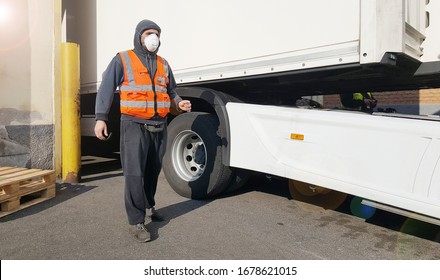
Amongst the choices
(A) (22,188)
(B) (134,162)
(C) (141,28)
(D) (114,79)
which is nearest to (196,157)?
(B) (134,162)

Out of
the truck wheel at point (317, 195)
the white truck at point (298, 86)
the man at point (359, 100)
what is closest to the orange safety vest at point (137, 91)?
the white truck at point (298, 86)

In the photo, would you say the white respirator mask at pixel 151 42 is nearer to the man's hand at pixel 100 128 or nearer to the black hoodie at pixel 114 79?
the black hoodie at pixel 114 79

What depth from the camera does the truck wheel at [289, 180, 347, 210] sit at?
4.18 meters

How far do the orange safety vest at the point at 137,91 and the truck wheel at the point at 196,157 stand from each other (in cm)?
112

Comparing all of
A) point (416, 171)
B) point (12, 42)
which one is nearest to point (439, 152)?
point (416, 171)

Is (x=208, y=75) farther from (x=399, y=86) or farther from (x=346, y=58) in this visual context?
(x=399, y=86)

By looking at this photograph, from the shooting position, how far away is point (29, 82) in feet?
15.4

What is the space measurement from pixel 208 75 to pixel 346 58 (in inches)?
63.7

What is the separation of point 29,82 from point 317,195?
13.6 ft

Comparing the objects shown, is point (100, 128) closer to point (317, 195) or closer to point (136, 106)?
point (136, 106)

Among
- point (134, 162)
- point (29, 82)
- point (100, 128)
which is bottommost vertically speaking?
point (134, 162)

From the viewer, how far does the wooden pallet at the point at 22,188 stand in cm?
360

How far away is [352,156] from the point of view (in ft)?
9.80

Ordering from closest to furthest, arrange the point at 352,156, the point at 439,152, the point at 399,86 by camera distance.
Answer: the point at 439,152 → the point at 352,156 → the point at 399,86
